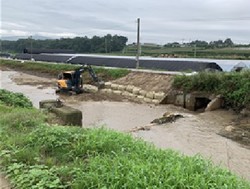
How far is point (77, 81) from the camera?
2102cm

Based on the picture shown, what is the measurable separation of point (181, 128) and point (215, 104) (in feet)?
14.1

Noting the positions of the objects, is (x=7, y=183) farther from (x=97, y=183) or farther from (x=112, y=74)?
(x=112, y=74)

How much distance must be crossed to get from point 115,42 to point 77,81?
152ft

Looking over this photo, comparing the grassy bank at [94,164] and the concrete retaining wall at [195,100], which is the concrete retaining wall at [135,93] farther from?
the grassy bank at [94,164]

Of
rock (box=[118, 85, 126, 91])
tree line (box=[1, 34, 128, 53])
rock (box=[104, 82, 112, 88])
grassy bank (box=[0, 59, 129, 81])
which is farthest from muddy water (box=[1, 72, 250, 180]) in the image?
tree line (box=[1, 34, 128, 53])

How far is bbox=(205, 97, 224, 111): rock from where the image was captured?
14.7 metres

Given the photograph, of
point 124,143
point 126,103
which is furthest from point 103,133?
point 126,103

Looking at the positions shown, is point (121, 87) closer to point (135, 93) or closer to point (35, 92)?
point (135, 93)

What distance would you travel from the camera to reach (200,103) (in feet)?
54.3

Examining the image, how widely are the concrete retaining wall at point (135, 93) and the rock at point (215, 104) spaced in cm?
366

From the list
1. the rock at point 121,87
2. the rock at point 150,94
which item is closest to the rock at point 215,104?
the rock at point 150,94

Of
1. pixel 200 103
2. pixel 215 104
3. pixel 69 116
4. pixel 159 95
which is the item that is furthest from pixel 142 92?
pixel 69 116

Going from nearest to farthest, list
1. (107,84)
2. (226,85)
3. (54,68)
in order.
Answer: (226,85), (107,84), (54,68)

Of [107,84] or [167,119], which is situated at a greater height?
[107,84]
